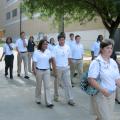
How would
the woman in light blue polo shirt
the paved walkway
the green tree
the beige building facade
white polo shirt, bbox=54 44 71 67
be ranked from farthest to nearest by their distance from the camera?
the beige building facade, the green tree, white polo shirt, bbox=54 44 71 67, the paved walkway, the woman in light blue polo shirt

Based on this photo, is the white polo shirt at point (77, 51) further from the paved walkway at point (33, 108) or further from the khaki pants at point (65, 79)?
the khaki pants at point (65, 79)

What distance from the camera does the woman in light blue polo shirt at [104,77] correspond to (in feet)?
21.1

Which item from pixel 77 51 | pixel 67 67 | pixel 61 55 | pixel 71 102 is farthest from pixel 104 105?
pixel 77 51

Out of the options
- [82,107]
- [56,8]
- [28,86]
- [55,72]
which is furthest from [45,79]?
[56,8]

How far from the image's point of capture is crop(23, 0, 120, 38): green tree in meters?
20.3

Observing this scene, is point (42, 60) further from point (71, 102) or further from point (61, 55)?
point (71, 102)

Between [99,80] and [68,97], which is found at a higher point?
[99,80]

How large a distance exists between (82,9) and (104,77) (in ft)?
53.3

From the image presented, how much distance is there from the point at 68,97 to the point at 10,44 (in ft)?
21.4

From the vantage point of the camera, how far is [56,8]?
22328 mm

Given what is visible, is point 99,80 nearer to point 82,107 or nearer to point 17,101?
point 82,107

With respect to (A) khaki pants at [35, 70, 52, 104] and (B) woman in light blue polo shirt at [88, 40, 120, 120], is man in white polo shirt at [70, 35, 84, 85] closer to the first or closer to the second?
(A) khaki pants at [35, 70, 52, 104]

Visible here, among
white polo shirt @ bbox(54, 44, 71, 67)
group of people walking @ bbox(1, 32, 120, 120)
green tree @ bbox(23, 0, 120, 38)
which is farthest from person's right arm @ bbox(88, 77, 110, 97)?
green tree @ bbox(23, 0, 120, 38)

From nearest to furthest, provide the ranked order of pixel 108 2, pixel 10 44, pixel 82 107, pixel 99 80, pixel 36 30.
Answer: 1. pixel 99 80
2. pixel 82 107
3. pixel 10 44
4. pixel 108 2
5. pixel 36 30
